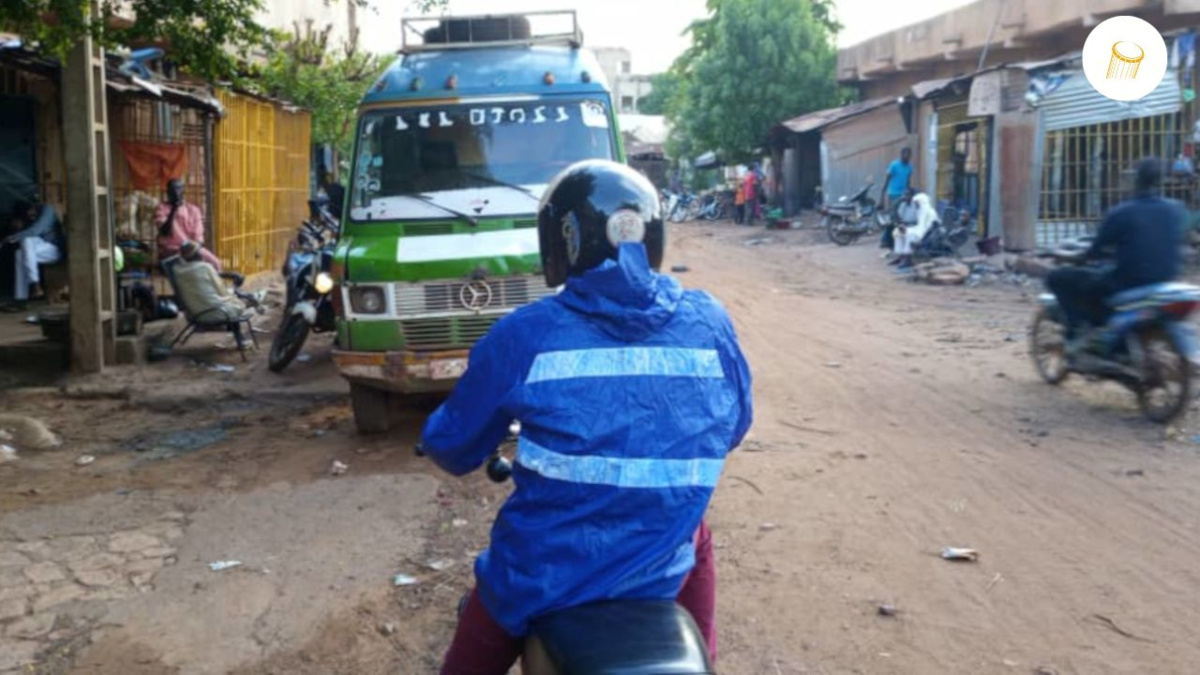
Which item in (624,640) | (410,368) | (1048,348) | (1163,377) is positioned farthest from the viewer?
(1048,348)

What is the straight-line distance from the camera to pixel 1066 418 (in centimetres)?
808

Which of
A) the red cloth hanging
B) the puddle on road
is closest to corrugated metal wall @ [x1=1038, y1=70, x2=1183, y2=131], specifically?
the red cloth hanging

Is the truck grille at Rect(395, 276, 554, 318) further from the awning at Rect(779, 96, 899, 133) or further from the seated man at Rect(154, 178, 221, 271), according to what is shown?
the awning at Rect(779, 96, 899, 133)

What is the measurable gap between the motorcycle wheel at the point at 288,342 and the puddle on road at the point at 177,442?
1.56 meters

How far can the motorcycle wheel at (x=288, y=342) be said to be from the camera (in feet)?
33.5

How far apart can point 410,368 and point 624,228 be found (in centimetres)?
502

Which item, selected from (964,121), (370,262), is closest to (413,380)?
(370,262)

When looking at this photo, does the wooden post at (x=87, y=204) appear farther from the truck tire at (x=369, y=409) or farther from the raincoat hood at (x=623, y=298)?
the raincoat hood at (x=623, y=298)

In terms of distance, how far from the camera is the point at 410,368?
290 inches

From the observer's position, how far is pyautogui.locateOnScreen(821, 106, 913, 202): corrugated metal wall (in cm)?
2805

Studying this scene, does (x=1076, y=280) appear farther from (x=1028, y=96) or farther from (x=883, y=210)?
(x=883, y=210)

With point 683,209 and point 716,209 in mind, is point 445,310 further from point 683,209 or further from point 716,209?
point 683,209

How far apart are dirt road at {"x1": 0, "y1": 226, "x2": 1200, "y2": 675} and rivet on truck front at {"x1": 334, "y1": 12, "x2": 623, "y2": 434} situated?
2.19ft

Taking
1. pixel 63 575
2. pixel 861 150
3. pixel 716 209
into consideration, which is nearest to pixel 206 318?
pixel 63 575
